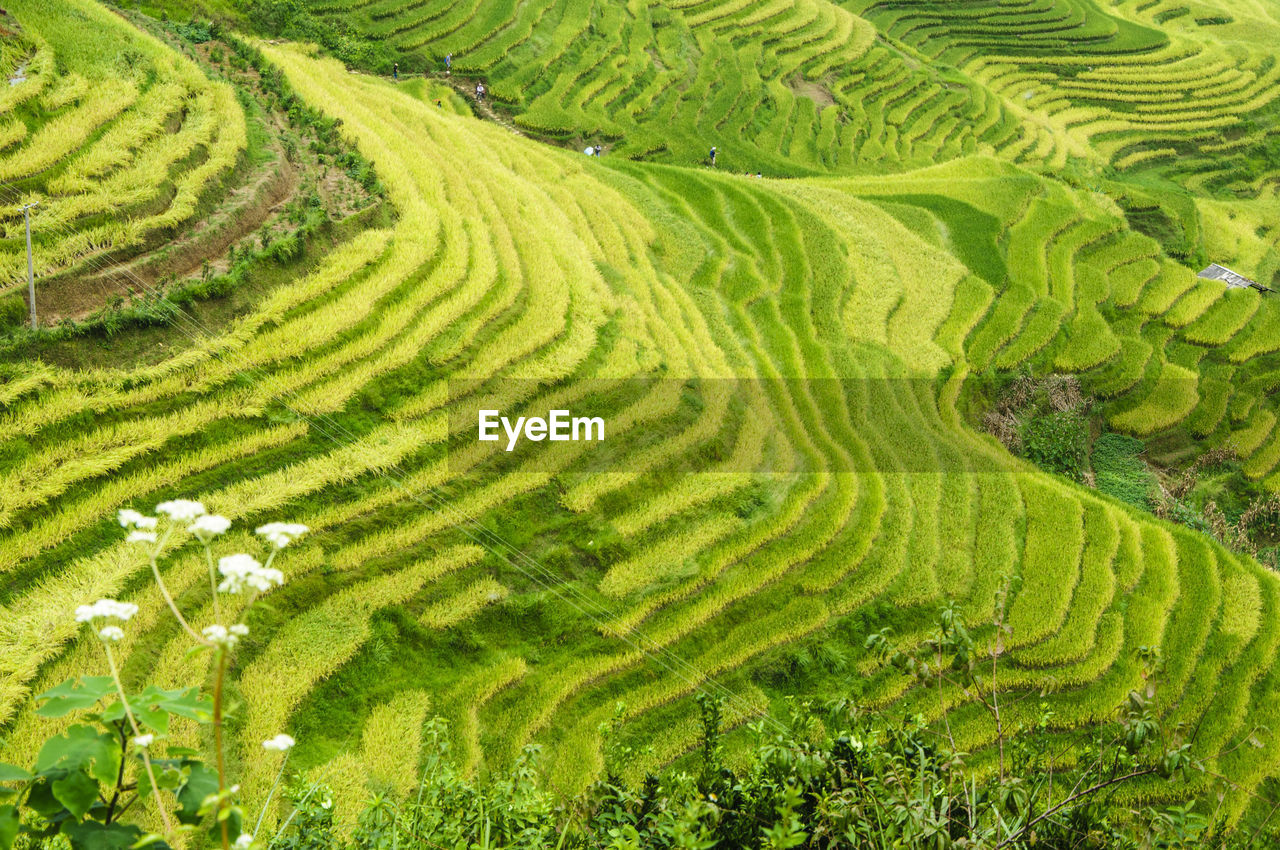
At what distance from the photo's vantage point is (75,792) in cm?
215

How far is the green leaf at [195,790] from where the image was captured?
2.24 meters

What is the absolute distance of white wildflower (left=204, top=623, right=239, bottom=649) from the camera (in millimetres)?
2188

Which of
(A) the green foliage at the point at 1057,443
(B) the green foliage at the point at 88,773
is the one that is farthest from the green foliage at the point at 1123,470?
(B) the green foliage at the point at 88,773

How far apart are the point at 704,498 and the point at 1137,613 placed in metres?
5.74

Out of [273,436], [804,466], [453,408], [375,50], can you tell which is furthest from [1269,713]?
[375,50]

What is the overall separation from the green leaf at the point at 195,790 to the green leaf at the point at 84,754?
0.18 meters

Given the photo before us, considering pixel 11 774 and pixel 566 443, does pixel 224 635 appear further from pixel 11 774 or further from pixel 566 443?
pixel 566 443

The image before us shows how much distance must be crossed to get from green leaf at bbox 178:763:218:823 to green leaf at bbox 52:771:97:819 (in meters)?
0.21

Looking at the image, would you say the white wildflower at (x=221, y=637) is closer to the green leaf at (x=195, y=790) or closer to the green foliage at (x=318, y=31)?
the green leaf at (x=195, y=790)

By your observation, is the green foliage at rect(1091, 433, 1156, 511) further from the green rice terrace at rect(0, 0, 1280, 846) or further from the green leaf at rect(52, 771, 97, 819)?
the green leaf at rect(52, 771, 97, 819)

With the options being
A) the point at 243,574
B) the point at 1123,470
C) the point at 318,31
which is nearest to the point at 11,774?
the point at 243,574

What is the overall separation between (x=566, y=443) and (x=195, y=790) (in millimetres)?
7793

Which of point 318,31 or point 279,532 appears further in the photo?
point 318,31

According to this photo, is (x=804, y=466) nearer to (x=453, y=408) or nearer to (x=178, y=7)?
(x=453, y=408)
